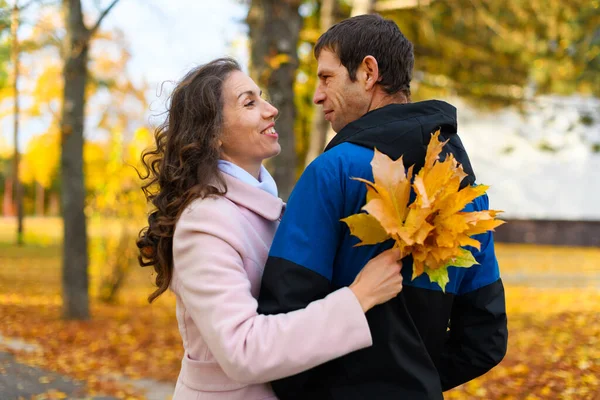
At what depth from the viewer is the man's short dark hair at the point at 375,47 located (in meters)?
2.07

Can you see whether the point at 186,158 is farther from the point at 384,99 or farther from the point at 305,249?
the point at 384,99

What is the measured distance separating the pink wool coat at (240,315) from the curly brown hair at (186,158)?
0.32ft

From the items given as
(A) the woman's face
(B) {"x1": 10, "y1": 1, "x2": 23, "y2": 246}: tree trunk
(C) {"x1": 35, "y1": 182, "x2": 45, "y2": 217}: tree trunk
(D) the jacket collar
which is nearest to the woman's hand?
(D) the jacket collar

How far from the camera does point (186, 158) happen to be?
2.12 meters

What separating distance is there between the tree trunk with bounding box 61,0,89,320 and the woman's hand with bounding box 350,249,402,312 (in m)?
8.89

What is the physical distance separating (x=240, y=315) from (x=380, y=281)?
0.39 metres

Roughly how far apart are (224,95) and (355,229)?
2.42 feet

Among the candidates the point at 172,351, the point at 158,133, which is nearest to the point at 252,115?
the point at 158,133

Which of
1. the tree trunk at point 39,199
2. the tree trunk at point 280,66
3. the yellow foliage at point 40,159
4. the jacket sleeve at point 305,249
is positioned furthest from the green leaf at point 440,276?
the tree trunk at point 39,199

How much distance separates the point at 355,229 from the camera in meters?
1.77

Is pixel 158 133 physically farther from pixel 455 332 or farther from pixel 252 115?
pixel 455 332

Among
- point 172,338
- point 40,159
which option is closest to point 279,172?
point 172,338

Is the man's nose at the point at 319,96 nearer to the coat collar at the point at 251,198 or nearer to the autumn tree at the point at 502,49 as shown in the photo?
the coat collar at the point at 251,198

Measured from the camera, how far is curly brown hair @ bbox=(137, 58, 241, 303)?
206 cm
